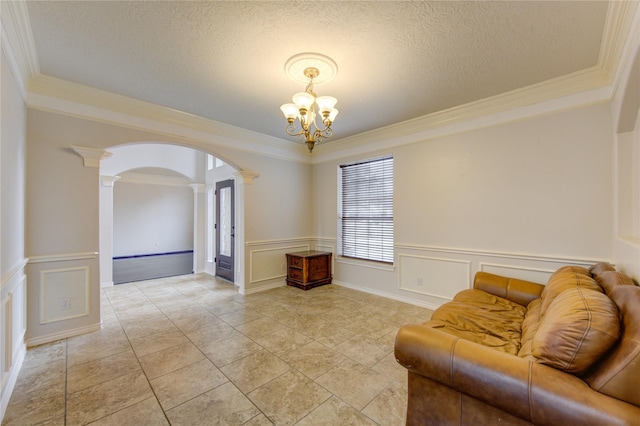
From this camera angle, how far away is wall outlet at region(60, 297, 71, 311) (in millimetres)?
2908

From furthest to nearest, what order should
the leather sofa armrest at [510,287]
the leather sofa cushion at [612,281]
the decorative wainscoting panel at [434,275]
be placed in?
1. the decorative wainscoting panel at [434,275]
2. the leather sofa armrest at [510,287]
3. the leather sofa cushion at [612,281]

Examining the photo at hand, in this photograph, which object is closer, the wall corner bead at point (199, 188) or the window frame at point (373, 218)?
the window frame at point (373, 218)

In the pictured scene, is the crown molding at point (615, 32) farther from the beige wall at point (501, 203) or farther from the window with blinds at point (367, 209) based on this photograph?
the window with blinds at point (367, 209)

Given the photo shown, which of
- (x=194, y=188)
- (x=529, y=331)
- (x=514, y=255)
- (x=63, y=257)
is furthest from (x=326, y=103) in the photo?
(x=194, y=188)

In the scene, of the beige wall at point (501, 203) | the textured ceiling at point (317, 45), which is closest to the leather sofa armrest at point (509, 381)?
the textured ceiling at point (317, 45)

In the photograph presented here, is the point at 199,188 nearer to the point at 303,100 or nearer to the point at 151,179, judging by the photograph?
the point at 151,179

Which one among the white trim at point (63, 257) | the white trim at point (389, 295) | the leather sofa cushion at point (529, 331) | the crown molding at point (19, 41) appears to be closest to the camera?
the leather sofa cushion at point (529, 331)

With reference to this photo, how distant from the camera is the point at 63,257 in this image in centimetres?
291

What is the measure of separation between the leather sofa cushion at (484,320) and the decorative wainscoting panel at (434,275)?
0.80m

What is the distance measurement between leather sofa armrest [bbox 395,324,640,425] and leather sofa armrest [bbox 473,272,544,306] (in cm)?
175

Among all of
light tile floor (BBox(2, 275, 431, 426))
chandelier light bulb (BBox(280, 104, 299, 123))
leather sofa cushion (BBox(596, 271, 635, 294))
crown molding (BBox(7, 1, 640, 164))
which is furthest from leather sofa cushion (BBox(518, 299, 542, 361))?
chandelier light bulb (BBox(280, 104, 299, 123))

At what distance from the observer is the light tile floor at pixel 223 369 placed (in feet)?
5.95

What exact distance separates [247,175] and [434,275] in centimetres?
329

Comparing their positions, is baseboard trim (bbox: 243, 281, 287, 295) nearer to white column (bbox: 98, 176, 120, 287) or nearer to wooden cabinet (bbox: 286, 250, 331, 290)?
wooden cabinet (bbox: 286, 250, 331, 290)
